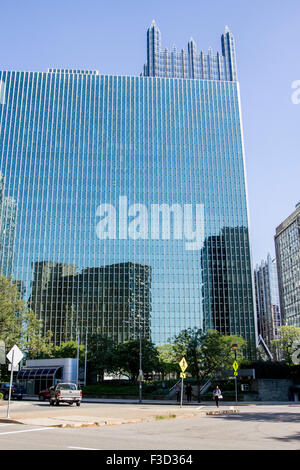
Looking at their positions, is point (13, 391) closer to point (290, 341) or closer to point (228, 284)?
point (290, 341)

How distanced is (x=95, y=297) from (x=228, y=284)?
30.9 metres

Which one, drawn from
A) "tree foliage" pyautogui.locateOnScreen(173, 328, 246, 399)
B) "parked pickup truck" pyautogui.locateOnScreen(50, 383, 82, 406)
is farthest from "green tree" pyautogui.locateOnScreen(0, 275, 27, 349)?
"tree foliage" pyautogui.locateOnScreen(173, 328, 246, 399)

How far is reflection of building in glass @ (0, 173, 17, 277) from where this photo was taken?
97312 mm

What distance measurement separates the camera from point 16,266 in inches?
3824

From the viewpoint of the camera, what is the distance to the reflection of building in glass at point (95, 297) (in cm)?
9544

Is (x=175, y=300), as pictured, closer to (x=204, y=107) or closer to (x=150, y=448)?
(x=204, y=107)

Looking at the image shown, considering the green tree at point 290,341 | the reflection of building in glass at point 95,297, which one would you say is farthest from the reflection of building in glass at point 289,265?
the green tree at point 290,341

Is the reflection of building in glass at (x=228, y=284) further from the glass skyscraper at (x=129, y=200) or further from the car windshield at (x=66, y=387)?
the car windshield at (x=66, y=387)

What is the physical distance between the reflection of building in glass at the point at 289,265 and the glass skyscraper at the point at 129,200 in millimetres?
37723

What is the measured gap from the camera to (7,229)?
326 ft

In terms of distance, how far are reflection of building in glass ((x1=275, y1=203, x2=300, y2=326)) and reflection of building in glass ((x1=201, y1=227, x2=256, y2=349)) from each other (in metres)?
34.0

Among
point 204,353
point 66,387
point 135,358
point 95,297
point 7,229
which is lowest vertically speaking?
point 66,387

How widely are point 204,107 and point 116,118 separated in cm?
2277

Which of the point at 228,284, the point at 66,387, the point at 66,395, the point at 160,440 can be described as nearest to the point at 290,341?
the point at 228,284
